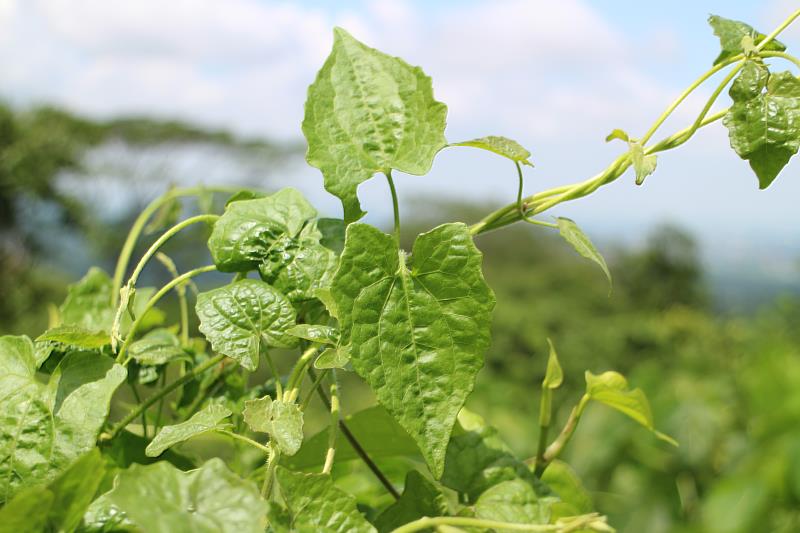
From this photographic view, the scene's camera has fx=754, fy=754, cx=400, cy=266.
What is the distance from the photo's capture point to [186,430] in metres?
0.28

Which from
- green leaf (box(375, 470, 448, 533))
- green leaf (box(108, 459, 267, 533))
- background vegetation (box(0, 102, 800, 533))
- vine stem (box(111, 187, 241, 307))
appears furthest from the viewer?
background vegetation (box(0, 102, 800, 533))

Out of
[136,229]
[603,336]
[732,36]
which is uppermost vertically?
[732,36]

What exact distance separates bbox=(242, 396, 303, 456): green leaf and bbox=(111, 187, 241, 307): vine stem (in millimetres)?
173

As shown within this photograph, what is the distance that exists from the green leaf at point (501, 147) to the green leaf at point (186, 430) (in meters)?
0.15

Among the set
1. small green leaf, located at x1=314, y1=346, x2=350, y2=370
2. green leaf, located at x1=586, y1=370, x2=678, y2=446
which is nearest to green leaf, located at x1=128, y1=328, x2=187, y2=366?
small green leaf, located at x1=314, y1=346, x2=350, y2=370

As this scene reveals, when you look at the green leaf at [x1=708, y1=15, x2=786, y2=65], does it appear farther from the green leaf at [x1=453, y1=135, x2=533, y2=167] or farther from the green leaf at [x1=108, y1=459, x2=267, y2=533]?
the green leaf at [x1=108, y1=459, x2=267, y2=533]

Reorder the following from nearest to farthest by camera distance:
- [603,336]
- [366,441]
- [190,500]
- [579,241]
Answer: [190,500] < [579,241] < [366,441] < [603,336]

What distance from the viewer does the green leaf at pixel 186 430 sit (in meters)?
0.28

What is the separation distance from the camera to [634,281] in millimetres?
10109

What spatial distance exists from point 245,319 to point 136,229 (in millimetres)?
222

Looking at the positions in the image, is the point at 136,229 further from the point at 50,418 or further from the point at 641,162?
the point at 641,162

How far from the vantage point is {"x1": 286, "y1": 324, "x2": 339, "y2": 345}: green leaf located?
30 cm

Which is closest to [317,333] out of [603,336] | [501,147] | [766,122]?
[501,147]

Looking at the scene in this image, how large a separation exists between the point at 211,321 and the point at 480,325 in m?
0.12
